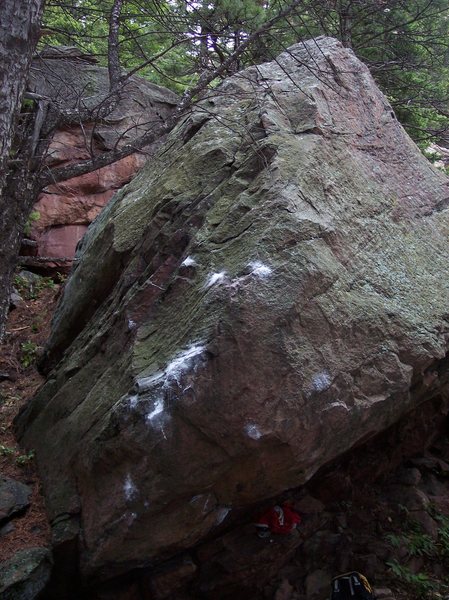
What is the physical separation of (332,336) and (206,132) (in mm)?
2625

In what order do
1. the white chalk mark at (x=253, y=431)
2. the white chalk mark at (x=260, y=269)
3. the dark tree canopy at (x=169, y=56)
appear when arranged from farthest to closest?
the dark tree canopy at (x=169, y=56) → the white chalk mark at (x=260, y=269) → the white chalk mark at (x=253, y=431)

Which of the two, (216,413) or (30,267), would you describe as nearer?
(216,413)

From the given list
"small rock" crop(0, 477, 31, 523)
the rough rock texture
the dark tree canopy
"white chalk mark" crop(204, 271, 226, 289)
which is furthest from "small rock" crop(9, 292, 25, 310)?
"white chalk mark" crop(204, 271, 226, 289)

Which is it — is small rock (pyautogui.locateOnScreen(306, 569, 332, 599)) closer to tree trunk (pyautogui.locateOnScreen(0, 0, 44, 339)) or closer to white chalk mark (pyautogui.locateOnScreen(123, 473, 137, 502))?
white chalk mark (pyautogui.locateOnScreen(123, 473, 137, 502))

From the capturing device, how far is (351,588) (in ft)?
15.3

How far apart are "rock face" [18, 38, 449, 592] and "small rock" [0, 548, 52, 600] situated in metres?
0.20

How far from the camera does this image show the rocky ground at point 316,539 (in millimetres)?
4355

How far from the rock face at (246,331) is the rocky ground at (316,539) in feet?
0.83

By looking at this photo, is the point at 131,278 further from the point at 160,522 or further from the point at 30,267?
the point at 30,267

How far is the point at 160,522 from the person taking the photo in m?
3.98

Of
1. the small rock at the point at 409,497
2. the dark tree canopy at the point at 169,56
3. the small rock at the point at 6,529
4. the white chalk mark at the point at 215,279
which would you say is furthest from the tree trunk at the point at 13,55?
the small rock at the point at 409,497

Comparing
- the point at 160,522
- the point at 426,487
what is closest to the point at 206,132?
the point at 160,522

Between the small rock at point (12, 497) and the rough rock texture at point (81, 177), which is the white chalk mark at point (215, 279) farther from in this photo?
the rough rock texture at point (81, 177)

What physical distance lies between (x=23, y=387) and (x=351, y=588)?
12.3 feet
